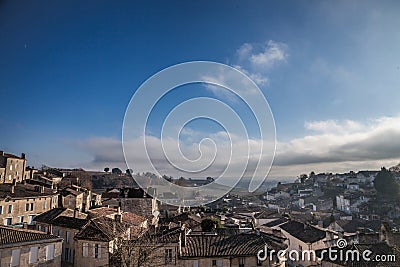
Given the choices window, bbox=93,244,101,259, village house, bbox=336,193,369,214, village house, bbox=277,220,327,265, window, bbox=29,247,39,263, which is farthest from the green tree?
A: window, bbox=29,247,39,263

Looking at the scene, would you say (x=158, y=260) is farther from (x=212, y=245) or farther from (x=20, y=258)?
(x=20, y=258)

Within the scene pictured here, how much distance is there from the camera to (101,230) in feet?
38.4

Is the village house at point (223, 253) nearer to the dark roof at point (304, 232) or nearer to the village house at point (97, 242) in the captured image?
the village house at point (97, 242)

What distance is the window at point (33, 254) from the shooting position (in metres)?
9.69

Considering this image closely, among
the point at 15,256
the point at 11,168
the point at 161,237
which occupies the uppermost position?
the point at 11,168

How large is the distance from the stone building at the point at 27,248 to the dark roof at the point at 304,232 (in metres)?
11.3

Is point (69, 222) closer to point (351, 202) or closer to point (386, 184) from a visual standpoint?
point (351, 202)

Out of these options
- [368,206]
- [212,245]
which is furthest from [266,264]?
[368,206]

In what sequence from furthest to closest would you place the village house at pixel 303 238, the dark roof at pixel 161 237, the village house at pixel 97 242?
the village house at pixel 303 238
the village house at pixel 97 242
the dark roof at pixel 161 237

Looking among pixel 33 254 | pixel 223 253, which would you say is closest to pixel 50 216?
pixel 33 254

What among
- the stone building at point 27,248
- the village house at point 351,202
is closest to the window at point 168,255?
the stone building at point 27,248

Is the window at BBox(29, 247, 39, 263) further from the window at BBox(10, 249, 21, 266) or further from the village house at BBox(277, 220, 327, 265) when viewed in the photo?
the village house at BBox(277, 220, 327, 265)

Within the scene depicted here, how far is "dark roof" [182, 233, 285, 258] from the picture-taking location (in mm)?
10977

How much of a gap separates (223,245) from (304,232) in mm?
7199
